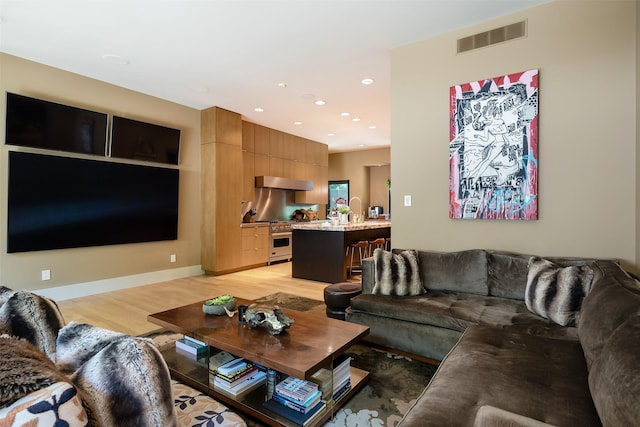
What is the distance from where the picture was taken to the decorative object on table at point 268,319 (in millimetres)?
1970

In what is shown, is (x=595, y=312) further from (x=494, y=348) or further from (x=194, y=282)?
(x=194, y=282)

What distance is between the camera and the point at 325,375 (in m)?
1.89

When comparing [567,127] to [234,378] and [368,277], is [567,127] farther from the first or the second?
[234,378]

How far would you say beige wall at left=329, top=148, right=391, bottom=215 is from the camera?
32.9 feet

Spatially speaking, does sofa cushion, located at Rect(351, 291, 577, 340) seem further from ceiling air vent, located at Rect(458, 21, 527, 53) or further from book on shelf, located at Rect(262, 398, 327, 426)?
ceiling air vent, located at Rect(458, 21, 527, 53)

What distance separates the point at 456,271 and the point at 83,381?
2.82 metres

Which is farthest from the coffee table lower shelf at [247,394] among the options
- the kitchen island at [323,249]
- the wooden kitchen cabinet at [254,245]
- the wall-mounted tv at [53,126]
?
the wooden kitchen cabinet at [254,245]

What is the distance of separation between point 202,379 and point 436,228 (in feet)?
8.43

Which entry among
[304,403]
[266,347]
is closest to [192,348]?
[266,347]

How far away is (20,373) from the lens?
63cm

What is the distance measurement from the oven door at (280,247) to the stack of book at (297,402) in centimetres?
514

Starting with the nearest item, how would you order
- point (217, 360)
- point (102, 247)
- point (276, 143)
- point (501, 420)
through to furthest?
point (501, 420), point (217, 360), point (102, 247), point (276, 143)

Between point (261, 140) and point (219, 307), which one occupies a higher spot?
point (261, 140)

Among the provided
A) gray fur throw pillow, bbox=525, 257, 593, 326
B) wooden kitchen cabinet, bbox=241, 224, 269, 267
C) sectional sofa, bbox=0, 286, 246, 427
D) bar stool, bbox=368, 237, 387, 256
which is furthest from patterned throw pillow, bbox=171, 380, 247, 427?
wooden kitchen cabinet, bbox=241, 224, 269, 267
